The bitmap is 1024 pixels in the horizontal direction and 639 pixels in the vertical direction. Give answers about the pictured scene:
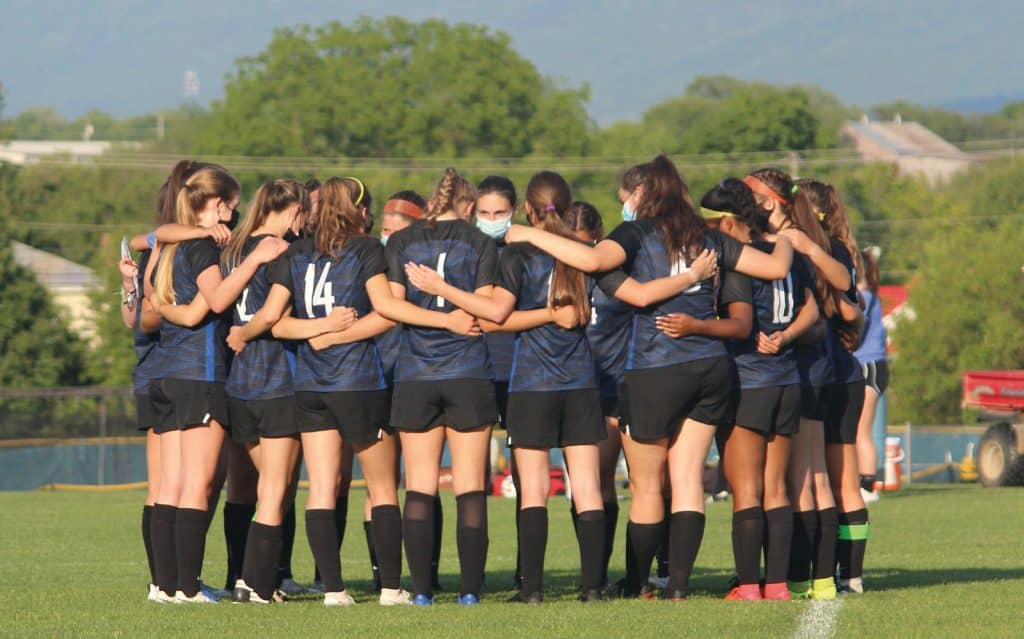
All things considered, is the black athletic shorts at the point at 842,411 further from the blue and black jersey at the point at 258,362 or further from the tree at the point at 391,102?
the tree at the point at 391,102

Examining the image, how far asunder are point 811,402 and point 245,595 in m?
3.03

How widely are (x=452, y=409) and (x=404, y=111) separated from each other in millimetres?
60690

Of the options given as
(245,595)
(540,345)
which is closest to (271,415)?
(245,595)

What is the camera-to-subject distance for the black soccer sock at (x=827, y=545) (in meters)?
8.87

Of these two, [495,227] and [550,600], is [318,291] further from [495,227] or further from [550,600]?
[550,600]

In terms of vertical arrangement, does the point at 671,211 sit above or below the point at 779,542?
above

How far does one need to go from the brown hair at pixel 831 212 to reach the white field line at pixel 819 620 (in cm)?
195

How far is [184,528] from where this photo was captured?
8.70m

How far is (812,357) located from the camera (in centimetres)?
900

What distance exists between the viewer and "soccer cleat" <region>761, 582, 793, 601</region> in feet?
28.1

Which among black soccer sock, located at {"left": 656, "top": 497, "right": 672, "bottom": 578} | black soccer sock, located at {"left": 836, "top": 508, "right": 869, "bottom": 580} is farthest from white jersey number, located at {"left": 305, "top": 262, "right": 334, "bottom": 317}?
black soccer sock, located at {"left": 836, "top": 508, "right": 869, "bottom": 580}

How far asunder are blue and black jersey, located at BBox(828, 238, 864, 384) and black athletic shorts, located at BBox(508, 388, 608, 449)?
1.49 metres

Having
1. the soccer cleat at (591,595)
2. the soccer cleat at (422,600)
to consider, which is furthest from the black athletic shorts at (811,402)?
the soccer cleat at (422,600)

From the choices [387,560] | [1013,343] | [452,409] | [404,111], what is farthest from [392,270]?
[404,111]
